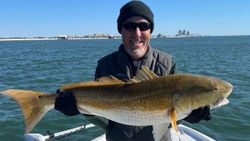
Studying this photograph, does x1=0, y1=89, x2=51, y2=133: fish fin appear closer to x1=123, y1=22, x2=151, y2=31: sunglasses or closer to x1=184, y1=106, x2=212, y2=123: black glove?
x1=123, y1=22, x2=151, y2=31: sunglasses

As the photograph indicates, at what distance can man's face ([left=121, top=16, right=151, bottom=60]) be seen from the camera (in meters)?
4.70

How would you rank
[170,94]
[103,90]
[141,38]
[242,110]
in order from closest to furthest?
[170,94] → [103,90] → [141,38] → [242,110]

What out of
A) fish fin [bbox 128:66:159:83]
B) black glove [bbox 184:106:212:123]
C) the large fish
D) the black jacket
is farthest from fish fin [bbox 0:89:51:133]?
black glove [bbox 184:106:212:123]

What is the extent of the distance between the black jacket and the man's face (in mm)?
136

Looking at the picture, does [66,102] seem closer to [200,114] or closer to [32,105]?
[32,105]

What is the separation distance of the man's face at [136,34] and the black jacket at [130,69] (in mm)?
136

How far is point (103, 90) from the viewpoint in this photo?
4.30 metres

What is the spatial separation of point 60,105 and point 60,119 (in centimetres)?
842

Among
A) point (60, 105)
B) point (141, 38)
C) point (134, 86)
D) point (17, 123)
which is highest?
point (141, 38)

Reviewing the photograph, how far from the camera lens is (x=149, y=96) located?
4074 millimetres

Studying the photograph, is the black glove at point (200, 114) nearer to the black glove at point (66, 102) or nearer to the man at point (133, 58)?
the man at point (133, 58)

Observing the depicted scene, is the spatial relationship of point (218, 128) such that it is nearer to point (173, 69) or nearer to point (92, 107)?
point (173, 69)

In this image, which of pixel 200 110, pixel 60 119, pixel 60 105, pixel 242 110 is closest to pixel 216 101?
pixel 200 110

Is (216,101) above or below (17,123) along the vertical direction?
above
